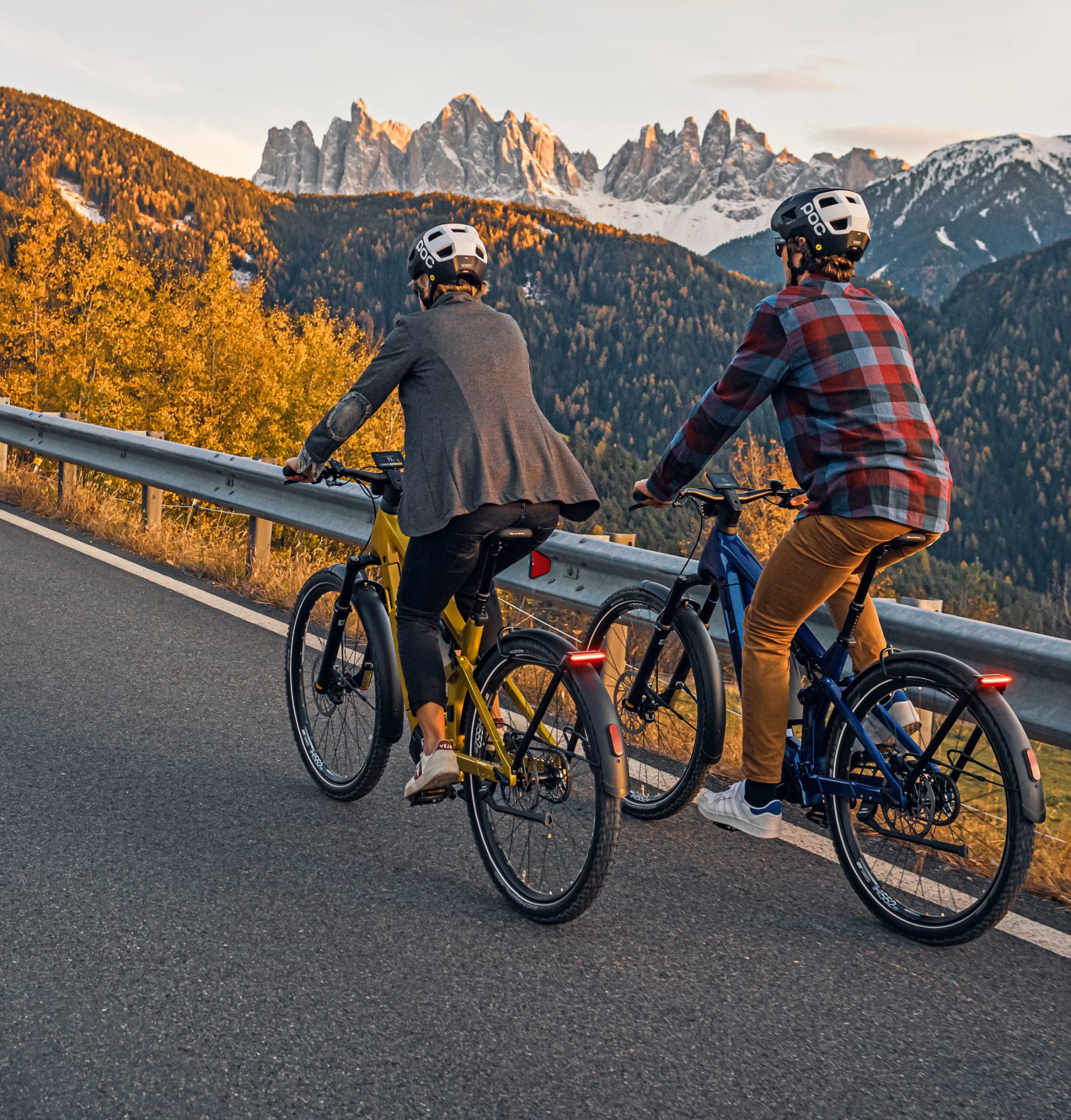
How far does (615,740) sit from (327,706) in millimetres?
1637

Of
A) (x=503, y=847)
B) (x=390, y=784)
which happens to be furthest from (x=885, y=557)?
(x=390, y=784)

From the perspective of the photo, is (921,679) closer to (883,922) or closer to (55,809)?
(883,922)

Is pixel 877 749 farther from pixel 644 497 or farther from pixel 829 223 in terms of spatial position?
pixel 829 223

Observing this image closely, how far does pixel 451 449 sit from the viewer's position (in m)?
3.39

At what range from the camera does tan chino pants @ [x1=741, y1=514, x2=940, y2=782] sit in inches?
136

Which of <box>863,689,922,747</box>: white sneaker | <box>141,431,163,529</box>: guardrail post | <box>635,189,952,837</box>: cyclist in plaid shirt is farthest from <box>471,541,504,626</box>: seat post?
<box>141,431,163,529</box>: guardrail post

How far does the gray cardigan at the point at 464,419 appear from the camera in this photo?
3.39 metres

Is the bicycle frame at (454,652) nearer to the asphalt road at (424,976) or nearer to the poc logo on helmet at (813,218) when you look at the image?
the asphalt road at (424,976)

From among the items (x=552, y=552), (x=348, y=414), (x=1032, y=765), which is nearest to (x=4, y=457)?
(x=552, y=552)

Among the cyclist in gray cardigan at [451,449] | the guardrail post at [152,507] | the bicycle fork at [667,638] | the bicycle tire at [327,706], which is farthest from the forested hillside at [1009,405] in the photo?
the cyclist in gray cardigan at [451,449]

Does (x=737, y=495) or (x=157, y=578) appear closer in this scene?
(x=737, y=495)

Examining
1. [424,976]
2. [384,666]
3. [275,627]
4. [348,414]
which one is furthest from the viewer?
[275,627]

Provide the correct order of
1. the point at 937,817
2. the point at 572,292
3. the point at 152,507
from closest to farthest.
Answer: the point at 937,817, the point at 152,507, the point at 572,292

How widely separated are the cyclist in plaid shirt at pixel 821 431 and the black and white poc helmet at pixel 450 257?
2.76 ft
